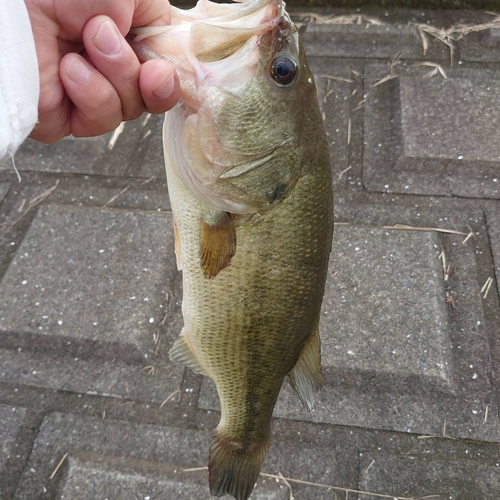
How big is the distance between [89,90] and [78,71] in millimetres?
41

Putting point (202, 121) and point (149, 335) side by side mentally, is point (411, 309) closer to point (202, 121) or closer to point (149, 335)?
point (149, 335)

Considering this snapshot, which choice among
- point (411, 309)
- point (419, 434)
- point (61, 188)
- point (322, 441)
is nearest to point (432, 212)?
point (411, 309)

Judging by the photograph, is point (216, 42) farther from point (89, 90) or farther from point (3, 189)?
point (3, 189)

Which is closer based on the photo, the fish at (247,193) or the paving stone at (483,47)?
the fish at (247,193)

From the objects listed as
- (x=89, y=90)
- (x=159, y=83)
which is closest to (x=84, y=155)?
(x=89, y=90)

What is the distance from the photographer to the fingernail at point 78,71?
1.00m

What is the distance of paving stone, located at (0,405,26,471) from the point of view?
181cm

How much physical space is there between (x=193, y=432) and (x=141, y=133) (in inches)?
64.3

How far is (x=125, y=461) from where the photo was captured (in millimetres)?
→ 1789

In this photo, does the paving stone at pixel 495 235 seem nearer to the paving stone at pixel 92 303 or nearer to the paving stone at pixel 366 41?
the paving stone at pixel 366 41

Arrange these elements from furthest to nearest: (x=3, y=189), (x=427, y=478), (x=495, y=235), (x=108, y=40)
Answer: (x=3, y=189) < (x=495, y=235) < (x=427, y=478) < (x=108, y=40)

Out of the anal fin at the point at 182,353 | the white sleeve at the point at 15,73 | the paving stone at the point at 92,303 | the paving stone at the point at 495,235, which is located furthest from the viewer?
the paving stone at the point at 495,235

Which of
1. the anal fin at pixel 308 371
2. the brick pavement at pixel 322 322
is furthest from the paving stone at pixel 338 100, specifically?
the anal fin at pixel 308 371

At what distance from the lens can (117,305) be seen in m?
2.09
